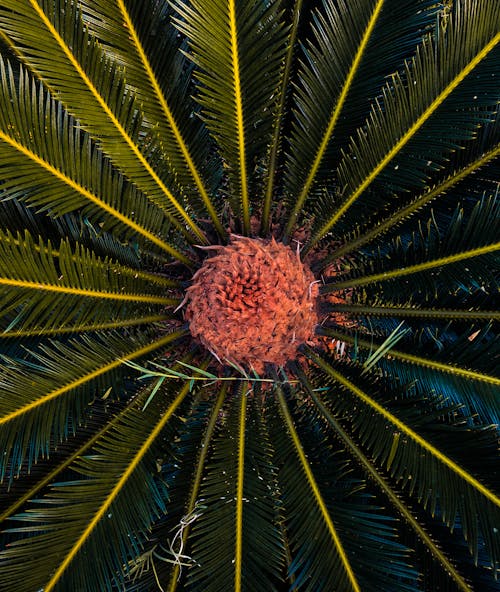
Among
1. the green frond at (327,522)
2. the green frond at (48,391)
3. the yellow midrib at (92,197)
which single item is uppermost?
the yellow midrib at (92,197)

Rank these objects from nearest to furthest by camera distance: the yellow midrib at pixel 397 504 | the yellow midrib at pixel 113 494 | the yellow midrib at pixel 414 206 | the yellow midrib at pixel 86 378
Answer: the yellow midrib at pixel 113 494 < the yellow midrib at pixel 86 378 < the yellow midrib at pixel 397 504 < the yellow midrib at pixel 414 206

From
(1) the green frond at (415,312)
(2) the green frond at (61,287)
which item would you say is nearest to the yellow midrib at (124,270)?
(2) the green frond at (61,287)

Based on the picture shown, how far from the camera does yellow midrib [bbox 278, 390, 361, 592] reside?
2131mm

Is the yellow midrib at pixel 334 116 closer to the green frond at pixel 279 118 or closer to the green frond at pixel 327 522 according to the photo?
the green frond at pixel 279 118

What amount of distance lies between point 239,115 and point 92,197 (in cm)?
69

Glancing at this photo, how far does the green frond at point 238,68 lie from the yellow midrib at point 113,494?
1.09 meters

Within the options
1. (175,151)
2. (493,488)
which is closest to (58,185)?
(175,151)

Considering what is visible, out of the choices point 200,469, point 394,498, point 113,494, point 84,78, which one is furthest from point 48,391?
point 394,498

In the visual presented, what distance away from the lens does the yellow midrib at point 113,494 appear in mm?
2016

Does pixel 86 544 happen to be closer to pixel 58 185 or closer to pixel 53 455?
pixel 53 455

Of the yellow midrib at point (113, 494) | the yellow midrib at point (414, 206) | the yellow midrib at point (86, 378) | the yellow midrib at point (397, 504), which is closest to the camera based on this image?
the yellow midrib at point (113, 494)

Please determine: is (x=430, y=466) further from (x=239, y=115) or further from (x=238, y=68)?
(x=238, y=68)

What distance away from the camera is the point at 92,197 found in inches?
92.3

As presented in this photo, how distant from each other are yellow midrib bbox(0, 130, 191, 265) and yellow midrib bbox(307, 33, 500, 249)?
0.70m
